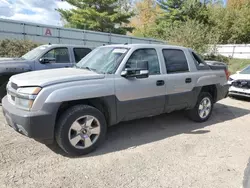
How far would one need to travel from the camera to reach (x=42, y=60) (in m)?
6.96

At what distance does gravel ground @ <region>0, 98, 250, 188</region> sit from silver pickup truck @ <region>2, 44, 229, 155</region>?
351 mm

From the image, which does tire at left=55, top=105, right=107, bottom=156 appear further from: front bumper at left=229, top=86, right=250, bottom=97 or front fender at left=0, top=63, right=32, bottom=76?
front bumper at left=229, top=86, right=250, bottom=97

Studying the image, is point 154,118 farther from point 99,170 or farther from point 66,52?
point 66,52

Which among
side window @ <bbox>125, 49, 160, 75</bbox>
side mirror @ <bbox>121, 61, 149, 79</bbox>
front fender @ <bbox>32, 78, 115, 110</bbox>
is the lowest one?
front fender @ <bbox>32, 78, 115, 110</bbox>

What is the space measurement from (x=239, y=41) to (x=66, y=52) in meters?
27.2

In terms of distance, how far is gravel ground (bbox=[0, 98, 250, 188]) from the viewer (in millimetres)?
3119

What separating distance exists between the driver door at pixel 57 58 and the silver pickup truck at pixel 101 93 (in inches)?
109

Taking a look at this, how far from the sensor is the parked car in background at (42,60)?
6.29m

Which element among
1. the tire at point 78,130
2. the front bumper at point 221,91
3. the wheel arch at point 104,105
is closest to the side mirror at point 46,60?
the wheel arch at point 104,105

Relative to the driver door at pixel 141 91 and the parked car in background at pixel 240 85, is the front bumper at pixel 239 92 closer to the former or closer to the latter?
the parked car in background at pixel 240 85

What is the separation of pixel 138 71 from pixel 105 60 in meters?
0.67

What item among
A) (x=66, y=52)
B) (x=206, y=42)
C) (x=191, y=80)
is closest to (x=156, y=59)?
(x=191, y=80)

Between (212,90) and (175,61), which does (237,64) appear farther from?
(175,61)

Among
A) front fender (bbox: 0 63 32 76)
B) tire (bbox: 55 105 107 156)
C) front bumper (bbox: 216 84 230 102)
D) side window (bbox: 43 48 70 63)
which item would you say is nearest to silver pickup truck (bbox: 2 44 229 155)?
tire (bbox: 55 105 107 156)
